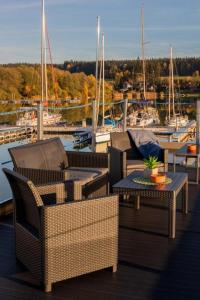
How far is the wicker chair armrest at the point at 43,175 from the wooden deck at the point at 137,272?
47cm

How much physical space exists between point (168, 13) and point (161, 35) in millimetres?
6199

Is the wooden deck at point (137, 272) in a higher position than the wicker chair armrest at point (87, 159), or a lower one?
lower

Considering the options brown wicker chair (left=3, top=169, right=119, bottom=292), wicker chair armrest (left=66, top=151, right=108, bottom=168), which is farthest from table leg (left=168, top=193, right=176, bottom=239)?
wicker chair armrest (left=66, top=151, right=108, bottom=168)

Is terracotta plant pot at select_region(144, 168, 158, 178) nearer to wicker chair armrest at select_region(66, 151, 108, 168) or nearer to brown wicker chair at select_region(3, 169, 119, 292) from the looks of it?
wicker chair armrest at select_region(66, 151, 108, 168)

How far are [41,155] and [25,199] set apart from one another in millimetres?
1394

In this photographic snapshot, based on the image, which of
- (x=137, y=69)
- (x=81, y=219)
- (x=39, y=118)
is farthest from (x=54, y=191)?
(x=137, y=69)

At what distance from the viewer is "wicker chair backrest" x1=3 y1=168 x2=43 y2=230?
2518 millimetres

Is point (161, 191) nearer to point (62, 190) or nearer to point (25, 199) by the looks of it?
point (62, 190)

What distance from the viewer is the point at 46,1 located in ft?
Answer: 50.5

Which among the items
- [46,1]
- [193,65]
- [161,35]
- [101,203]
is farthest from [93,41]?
[193,65]

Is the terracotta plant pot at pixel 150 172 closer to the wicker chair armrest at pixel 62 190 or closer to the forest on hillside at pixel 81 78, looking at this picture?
the wicker chair armrest at pixel 62 190

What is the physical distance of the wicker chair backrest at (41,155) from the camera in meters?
3.77

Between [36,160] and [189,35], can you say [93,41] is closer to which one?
[189,35]

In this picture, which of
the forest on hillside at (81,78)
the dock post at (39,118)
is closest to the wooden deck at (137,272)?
the dock post at (39,118)
